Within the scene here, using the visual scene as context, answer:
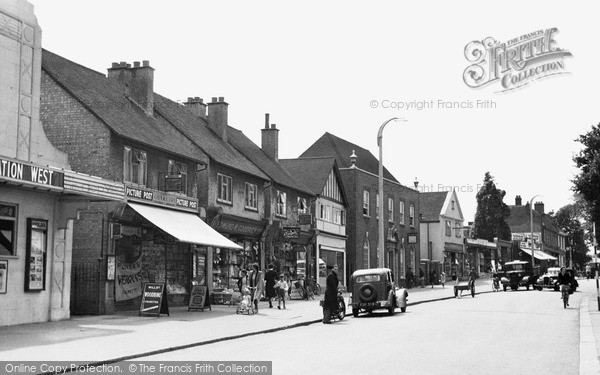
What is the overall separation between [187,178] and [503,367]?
19522mm

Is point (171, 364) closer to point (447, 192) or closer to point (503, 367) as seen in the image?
point (503, 367)

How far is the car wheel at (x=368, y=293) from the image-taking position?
25.3 metres

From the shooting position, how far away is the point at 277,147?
44.1m

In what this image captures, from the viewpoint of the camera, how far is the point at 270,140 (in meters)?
43.8

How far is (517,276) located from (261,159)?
21.9 meters

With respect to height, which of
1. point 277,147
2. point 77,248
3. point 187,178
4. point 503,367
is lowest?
point 503,367

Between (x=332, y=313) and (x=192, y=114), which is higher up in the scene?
(x=192, y=114)

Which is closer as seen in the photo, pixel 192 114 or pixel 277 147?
pixel 192 114

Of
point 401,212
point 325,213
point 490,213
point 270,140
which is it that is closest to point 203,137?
point 270,140

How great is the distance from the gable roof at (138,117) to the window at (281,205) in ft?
9.96

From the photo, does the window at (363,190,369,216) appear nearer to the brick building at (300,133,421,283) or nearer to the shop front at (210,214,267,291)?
the brick building at (300,133,421,283)

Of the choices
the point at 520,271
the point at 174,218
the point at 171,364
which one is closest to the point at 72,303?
the point at 174,218

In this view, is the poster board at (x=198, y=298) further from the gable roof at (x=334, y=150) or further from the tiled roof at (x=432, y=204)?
the tiled roof at (x=432, y=204)

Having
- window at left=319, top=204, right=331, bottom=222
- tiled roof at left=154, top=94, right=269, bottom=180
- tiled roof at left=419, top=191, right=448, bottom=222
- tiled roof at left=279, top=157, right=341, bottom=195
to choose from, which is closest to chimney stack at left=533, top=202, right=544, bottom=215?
tiled roof at left=419, top=191, right=448, bottom=222
